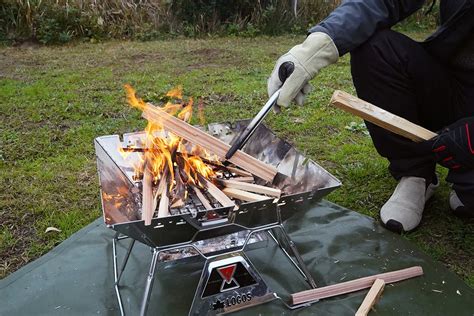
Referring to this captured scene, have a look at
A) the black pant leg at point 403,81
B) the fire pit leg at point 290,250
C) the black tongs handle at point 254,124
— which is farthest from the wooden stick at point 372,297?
the black tongs handle at point 254,124

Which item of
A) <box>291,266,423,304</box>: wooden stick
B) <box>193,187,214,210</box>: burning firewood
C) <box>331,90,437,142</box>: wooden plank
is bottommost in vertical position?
<box>291,266,423,304</box>: wooden stick

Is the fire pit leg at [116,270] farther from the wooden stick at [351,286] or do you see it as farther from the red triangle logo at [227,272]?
the wooden stick at [351,286]

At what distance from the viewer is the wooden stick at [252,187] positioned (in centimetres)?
194

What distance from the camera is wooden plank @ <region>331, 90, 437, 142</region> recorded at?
1842 millimetres

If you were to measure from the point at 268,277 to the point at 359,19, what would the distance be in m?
1.18

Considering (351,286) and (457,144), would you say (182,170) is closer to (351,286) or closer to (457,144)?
(351,286)

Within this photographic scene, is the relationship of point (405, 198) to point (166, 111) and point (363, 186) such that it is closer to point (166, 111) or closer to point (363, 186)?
point (363, 186)

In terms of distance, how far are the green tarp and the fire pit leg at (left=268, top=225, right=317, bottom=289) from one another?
0.05 meters

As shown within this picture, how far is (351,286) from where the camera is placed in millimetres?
2043

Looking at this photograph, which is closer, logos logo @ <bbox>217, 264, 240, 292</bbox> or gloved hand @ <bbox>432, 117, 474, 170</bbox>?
logos logo @ <bbox>217, 264, 240, 292</bbox>

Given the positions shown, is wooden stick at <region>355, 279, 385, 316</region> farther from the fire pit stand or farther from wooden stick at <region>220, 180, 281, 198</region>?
wooden stick at <region>220, 180, 281, 198</region>

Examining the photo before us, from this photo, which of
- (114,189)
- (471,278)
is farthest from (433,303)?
(114,189)

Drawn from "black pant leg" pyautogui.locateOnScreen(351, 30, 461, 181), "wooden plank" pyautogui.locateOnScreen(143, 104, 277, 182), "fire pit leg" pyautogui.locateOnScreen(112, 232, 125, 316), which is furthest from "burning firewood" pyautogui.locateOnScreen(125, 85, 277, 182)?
"black pant leg" pyautogui.locateOnScreen(351, 30, 461, 181)

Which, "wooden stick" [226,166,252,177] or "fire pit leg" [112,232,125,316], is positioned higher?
"wooden stick" [226,166,252,177]
